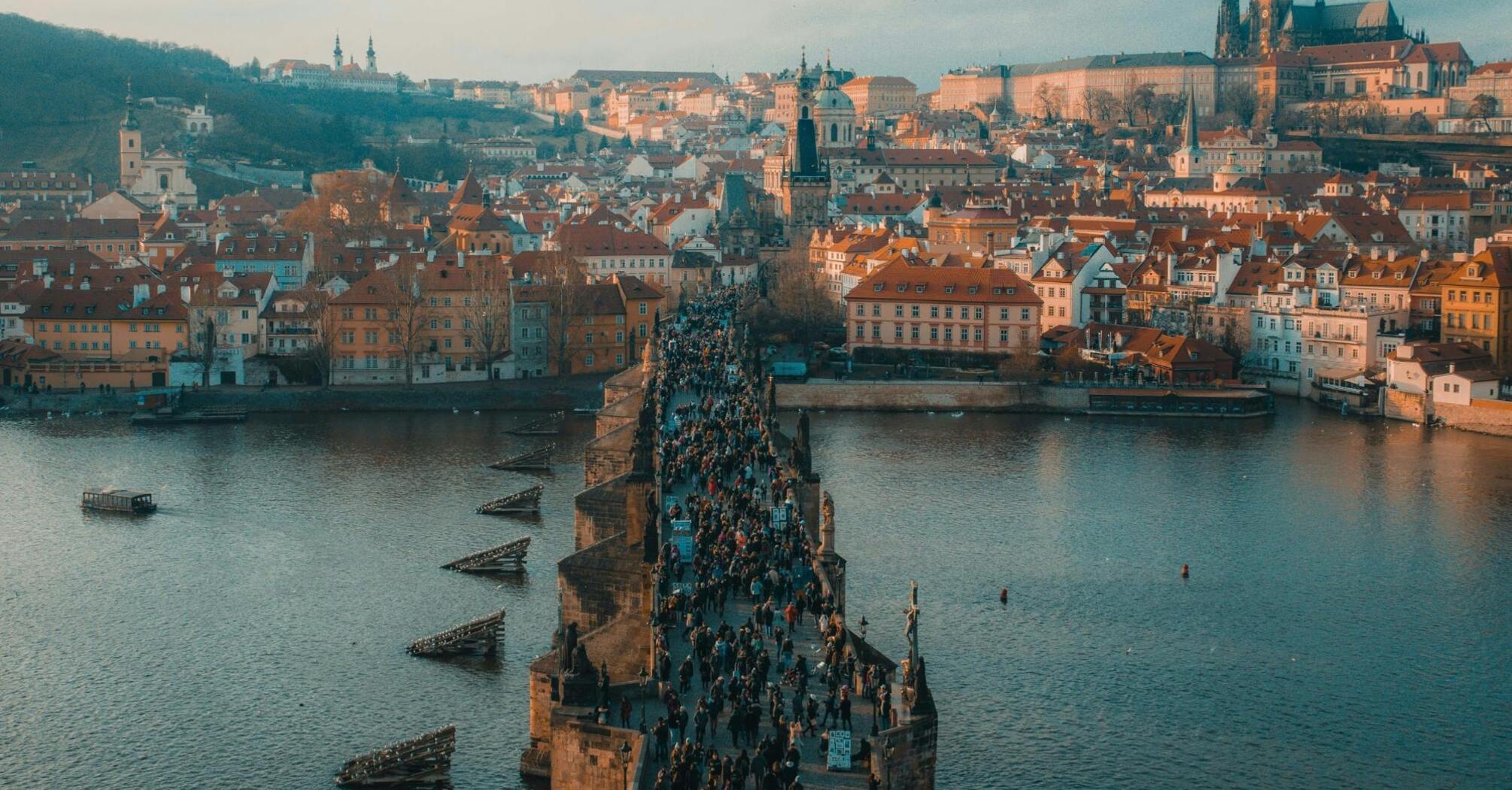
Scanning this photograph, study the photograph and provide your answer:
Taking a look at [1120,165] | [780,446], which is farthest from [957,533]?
[1120,165]

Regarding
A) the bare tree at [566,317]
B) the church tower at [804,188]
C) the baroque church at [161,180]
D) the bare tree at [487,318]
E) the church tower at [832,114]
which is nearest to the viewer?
the bare tree at [487,318]

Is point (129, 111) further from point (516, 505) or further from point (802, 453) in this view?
point (802, 453)

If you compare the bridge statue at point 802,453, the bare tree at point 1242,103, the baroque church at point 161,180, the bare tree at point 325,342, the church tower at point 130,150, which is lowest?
the bridge statue at point 802,453

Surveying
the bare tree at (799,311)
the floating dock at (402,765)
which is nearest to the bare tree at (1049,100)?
the bare tree at (799,311)

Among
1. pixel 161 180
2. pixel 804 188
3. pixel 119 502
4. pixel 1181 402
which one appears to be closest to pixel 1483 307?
pixel 1181 402

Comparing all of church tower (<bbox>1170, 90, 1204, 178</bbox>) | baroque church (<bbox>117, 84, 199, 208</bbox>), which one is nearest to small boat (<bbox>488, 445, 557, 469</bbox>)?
baroque church (<bbox>117, 84, 199, 208</bbox>)

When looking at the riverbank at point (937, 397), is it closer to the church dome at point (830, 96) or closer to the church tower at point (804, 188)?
the church tower at point (804, 188)

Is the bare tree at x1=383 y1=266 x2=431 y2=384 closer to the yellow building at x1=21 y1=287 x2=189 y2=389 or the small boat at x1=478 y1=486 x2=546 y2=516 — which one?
the yellow building at x1=21 y1=287 x2=189 y2=389

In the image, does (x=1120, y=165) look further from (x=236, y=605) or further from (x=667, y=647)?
(x=667, y=647)
